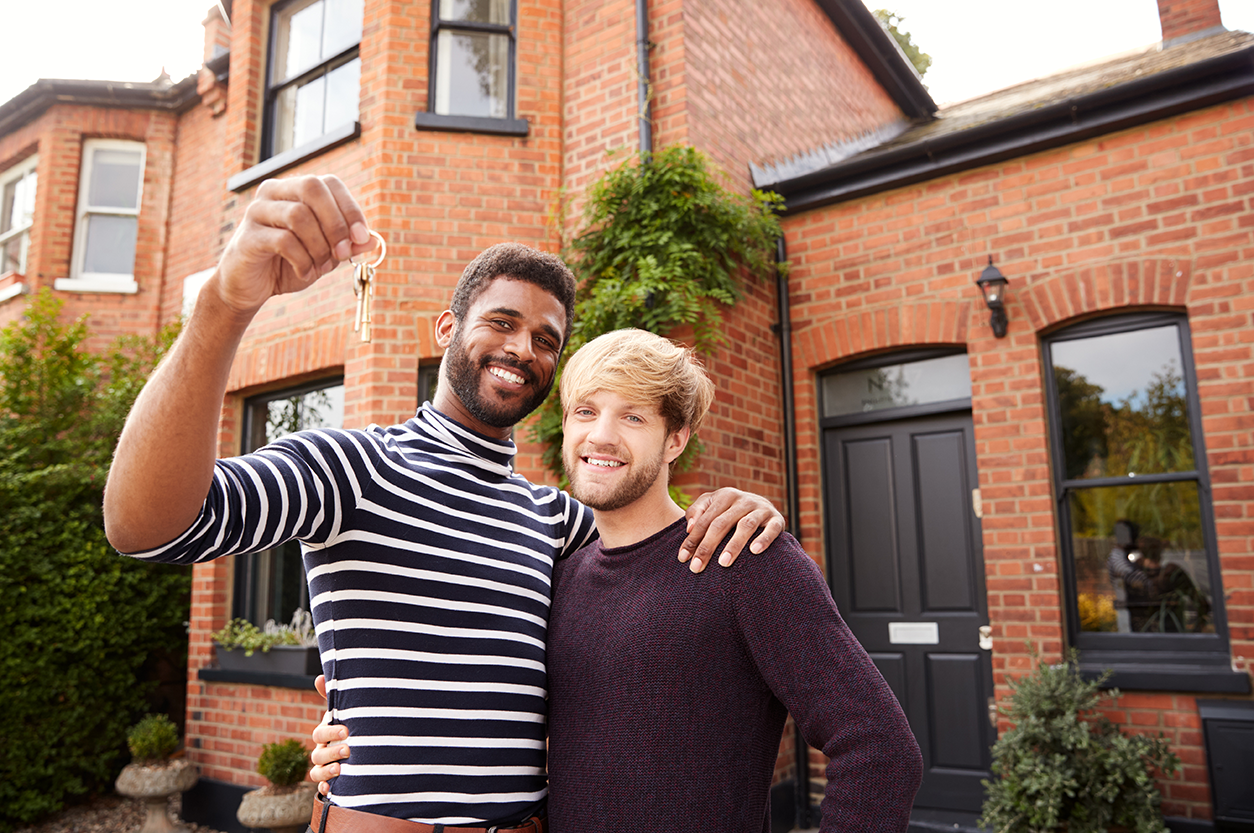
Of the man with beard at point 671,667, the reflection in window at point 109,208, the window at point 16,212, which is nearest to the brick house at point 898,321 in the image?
the reflection in window at point 109,208

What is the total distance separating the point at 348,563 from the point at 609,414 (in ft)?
2.05

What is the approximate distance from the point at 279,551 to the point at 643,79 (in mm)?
4131

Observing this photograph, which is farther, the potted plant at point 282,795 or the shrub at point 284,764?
the shrub at point 284,764

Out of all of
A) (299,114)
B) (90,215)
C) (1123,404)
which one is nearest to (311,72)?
(299,114)

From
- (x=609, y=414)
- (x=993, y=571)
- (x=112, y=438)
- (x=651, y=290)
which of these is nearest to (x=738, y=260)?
(x=651, y=290)

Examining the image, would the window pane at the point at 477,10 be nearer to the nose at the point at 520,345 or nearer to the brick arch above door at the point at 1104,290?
the brick arch above door at the point at 1104,290

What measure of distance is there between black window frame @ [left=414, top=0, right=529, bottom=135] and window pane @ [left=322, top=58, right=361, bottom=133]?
60cm

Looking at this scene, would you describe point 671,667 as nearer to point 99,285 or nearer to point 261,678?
point 261,678

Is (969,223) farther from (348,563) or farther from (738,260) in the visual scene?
(348,563)

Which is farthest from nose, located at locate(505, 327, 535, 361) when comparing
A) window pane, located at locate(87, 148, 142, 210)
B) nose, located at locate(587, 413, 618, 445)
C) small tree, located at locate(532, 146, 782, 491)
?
window pane, located at locate(87, 148, 142, 210)

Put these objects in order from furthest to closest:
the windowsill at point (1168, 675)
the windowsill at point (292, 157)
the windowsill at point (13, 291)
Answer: the windowsill at point (13, 291)
the windowsill at point (292, 157)
the windowsill at point (1168, 675)

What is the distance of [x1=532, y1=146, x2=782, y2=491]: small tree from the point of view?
4.79 metres

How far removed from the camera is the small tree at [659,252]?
15.7 ft

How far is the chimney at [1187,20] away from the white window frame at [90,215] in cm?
937
